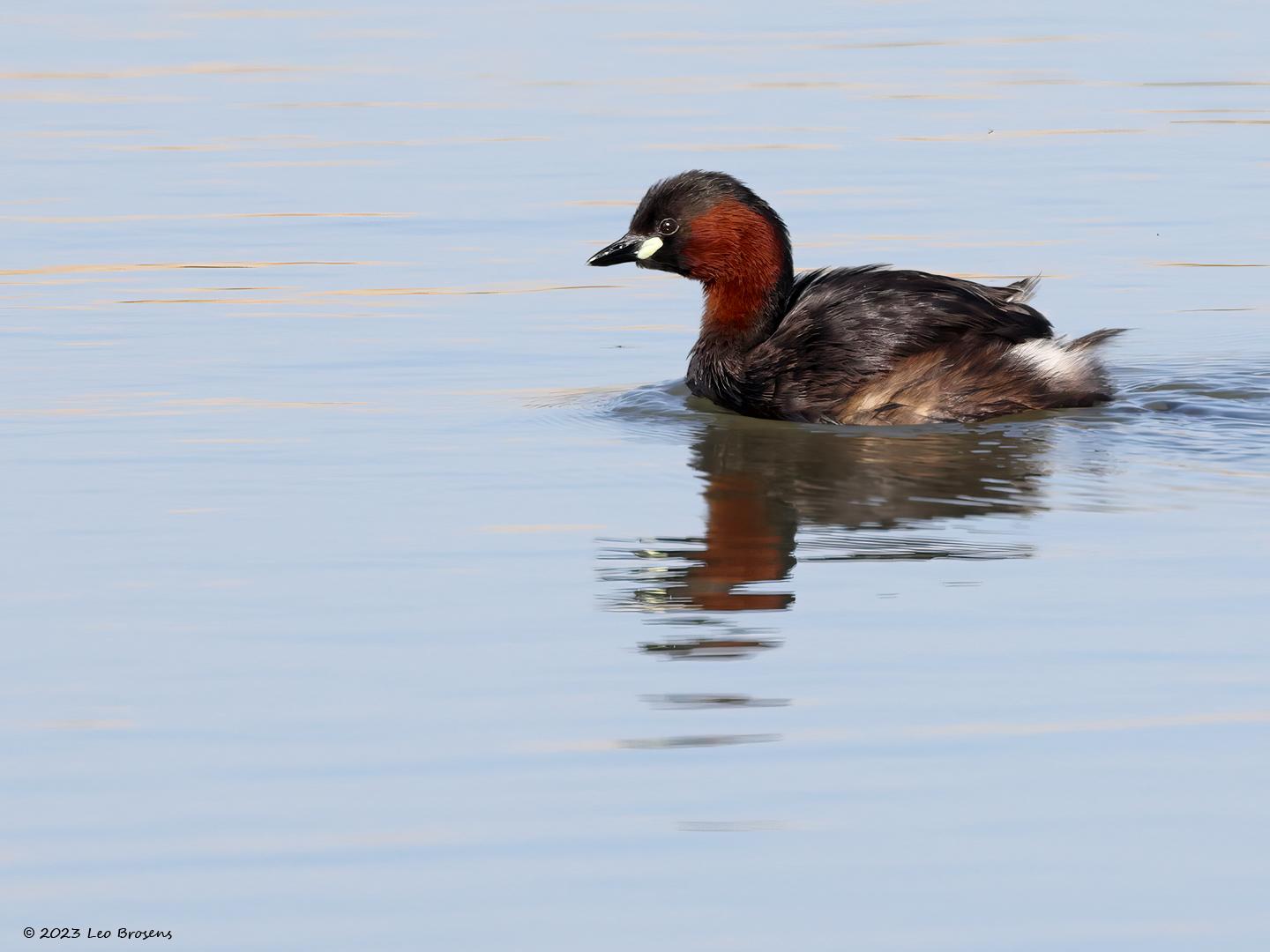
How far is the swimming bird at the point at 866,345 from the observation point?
9672mm

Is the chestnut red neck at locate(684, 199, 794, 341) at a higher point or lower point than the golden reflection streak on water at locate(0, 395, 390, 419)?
higher

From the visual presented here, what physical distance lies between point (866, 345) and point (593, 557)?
100 inches

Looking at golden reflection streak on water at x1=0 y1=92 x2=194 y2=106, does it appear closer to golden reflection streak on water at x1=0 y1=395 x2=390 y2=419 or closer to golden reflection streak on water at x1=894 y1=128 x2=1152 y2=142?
golden reflection streak on water at x1=894 y1=128 x2=1152 y2=142

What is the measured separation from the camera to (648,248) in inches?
417

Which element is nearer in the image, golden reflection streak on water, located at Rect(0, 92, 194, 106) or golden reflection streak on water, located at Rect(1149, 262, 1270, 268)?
golden reflection streak on water, located at Rect(1149, 262, 1270, 268)

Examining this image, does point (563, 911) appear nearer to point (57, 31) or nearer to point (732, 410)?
point (732, 410)

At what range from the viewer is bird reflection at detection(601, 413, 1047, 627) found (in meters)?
7.02

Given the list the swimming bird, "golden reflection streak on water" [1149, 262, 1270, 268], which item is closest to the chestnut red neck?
the swimming bird

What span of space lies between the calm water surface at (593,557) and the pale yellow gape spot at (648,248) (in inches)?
22.2

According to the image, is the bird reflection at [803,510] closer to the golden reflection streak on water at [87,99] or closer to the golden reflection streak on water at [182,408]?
the golden reflection streak on water at [182,408]

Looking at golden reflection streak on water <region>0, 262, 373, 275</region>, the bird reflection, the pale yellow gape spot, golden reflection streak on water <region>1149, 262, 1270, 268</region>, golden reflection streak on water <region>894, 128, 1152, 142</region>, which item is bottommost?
the bird reflection

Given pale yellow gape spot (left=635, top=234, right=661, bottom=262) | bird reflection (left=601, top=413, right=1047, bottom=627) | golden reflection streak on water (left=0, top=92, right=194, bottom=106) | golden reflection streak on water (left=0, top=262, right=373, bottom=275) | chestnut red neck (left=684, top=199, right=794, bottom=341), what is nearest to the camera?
bird reflection (left=601, top=413, right=1047, bottom=627)

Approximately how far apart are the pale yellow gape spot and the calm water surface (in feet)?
1.85

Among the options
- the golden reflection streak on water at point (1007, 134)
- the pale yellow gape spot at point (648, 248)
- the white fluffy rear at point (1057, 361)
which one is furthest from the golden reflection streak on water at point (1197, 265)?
the golden reflection streak on water at point (1007, 134)
